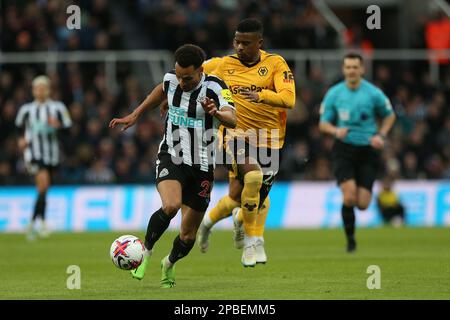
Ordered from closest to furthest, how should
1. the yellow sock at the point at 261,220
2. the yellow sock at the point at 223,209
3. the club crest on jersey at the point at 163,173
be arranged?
the club crest on jersey at the point at 163,173 < the yellow sock at the point at 261,220 < the yellow sock at the point at 223,209

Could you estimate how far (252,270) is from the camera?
39.3 feet

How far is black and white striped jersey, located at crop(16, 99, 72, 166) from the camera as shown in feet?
59.9

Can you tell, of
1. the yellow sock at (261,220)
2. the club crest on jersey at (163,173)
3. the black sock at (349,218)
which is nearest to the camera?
the club crest on jersey at (163,173)

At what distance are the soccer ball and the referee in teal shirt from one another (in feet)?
17.5

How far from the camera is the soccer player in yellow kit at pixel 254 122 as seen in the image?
11234 mm

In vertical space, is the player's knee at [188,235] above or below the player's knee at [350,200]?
below

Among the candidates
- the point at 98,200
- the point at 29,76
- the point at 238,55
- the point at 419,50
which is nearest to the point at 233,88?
the point at 238,55

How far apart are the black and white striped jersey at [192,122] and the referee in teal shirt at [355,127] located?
4831 mm

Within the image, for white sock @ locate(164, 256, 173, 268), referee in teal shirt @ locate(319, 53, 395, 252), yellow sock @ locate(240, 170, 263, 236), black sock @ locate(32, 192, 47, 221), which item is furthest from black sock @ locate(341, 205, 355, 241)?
black sock @ locate(32, 192, 47, 221)

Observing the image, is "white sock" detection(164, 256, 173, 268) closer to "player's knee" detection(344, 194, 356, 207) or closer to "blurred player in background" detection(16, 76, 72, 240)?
"player's knee" detection(344, 194, 356, 207)

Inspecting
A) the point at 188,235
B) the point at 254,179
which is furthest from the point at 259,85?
the point at 188,235

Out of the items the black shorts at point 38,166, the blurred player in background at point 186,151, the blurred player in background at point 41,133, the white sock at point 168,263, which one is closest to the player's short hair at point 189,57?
the blurred player in background at point 186,151

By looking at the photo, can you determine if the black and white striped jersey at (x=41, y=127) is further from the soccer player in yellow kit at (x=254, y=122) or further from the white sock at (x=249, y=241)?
the white sock at (x=249, y=241)

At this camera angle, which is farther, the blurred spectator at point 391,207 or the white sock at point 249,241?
the blurred spectator at point 391,207
